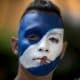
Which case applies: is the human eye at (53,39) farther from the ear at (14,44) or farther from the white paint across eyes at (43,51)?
the ear at (14,44)

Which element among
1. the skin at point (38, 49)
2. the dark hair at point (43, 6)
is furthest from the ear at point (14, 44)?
the dark hair at point (43, 6)

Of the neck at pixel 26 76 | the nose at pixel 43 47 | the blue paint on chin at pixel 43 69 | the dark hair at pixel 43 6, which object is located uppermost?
the dark hair at pixel 43 6

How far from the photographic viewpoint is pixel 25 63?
2.40ft

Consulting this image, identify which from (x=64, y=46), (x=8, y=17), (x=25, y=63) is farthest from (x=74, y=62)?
(x=8, y=17)

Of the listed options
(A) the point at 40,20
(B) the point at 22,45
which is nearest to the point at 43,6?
(A) the point at 40,20

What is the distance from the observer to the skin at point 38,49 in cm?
72

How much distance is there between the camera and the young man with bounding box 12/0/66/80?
717 millimetres

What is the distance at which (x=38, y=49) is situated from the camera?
2.34 feet

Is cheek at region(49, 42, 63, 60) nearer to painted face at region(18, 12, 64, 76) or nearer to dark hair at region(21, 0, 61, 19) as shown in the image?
painted face at region(18, 12, 64, 76)

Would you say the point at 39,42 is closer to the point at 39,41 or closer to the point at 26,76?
the point at 39,41

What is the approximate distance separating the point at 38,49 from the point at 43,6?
150 mm

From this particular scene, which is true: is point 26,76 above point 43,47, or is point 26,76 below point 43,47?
below

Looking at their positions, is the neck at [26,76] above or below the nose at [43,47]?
below

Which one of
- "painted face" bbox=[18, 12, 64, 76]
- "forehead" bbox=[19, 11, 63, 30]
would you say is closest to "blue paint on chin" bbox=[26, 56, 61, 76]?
"painted face" bbox=[18, 12, 64, 76]
